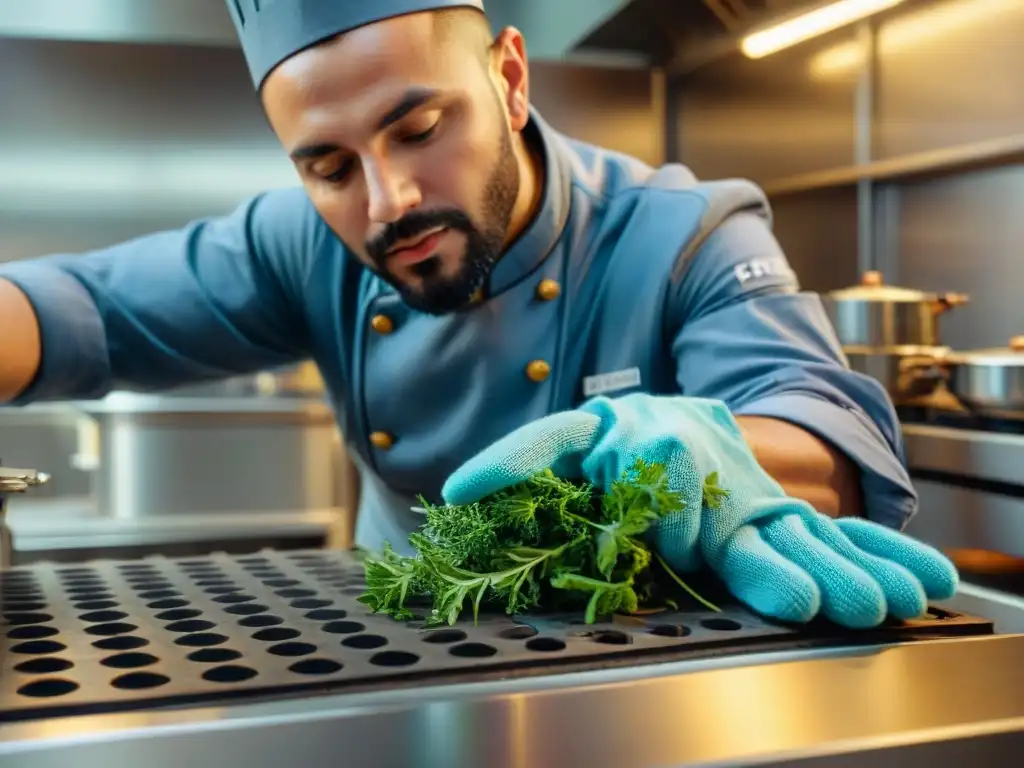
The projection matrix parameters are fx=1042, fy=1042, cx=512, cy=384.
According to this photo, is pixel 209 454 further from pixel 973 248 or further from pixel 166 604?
pixel 166 604

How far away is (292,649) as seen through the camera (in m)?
0.58

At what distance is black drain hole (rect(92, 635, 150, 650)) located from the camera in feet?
1.96

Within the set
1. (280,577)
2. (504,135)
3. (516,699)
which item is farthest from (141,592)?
(504,135)

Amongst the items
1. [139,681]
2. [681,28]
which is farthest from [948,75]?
[139,681]

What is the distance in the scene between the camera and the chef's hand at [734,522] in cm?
63

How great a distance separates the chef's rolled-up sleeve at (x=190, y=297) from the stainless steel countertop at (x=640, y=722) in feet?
2.55

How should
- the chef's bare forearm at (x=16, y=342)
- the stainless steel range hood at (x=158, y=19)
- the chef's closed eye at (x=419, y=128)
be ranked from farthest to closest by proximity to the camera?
1. the stainless steel range hood at (x=158, y=19)
2. the chef's bare forearm at (x=16, y=342)
3. the chef's closed eye at (x=419, y=128)

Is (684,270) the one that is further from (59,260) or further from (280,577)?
(59,260)

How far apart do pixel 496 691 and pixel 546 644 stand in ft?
0.25

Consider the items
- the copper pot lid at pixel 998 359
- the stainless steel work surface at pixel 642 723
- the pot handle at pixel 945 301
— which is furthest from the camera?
the pot handle at pixel 945 301

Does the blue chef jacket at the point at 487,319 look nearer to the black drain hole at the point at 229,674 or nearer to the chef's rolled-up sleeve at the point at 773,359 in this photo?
the chef's rolled-up sleeve at the point at 773,359

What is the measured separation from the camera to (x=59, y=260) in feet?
3.98

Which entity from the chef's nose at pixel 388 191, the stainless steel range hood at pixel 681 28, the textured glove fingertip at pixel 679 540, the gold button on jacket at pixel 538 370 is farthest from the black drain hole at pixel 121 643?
the stainless steel range hood at pixel 681 28

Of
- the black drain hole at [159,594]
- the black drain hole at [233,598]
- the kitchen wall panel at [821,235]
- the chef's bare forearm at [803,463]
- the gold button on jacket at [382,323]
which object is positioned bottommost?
the black drain hole at [233,598]
